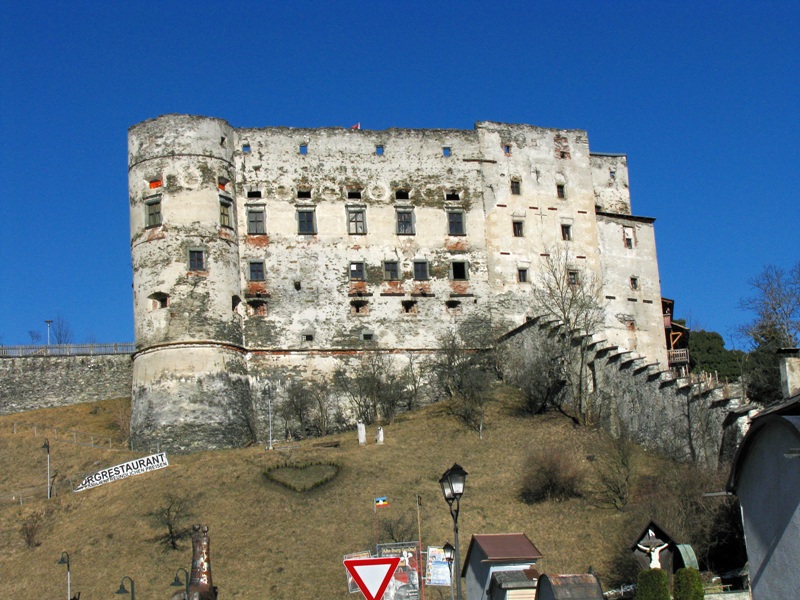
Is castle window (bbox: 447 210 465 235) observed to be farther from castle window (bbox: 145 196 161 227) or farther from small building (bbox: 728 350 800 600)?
small building (bbox: 728 350 800 600)

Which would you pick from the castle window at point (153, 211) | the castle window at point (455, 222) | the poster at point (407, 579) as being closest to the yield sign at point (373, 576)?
the poster at point (407, 579)

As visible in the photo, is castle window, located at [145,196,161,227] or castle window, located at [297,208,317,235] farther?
castle window, located at [297,208,317,235]

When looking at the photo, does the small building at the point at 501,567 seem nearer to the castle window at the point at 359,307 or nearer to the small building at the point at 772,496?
the small building at the point at 772,496

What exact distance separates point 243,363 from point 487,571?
1228 inches

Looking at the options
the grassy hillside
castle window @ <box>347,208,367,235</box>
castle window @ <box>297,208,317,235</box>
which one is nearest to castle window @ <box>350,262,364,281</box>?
castle window @ <box>347,208,367,235</box>

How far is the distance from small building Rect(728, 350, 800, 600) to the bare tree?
26219 millimetres

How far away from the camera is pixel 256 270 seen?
2095 inches

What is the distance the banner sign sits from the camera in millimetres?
42906

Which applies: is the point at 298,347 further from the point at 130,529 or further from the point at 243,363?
the point at 130,529

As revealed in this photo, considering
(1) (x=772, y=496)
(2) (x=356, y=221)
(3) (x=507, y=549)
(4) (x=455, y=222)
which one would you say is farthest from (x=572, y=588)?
(4) (x=455, y=222)

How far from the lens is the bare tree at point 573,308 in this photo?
47.1m

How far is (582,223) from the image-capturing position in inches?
2297

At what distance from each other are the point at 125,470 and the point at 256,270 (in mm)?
13331

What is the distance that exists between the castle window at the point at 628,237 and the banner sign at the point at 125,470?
2765 cm
